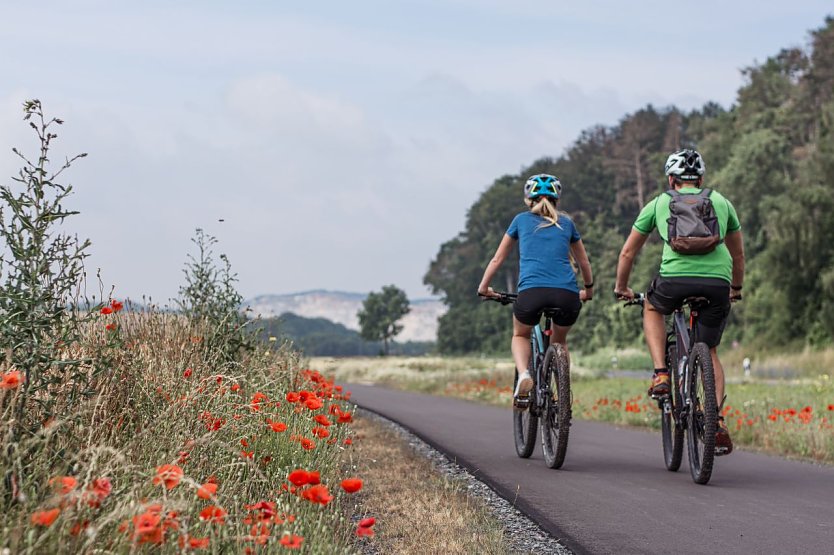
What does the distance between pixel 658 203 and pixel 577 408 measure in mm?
9692

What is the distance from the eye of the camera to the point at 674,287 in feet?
24.5

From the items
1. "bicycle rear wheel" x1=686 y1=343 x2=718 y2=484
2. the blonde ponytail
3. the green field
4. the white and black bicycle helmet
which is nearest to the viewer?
"bicycle rear wheel" x1=686 y1=343 x2=718 y2=484

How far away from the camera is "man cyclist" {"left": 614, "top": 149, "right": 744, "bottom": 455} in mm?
7426

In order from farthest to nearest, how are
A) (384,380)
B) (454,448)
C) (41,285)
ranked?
1. (384,380)
2. (454,448)
3. (41,285)

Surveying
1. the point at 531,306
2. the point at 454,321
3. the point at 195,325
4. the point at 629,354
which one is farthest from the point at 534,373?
the point at 454,321

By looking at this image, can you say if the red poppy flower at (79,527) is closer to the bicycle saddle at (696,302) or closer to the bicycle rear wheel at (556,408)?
the bicycle rear wheel at (556,408)

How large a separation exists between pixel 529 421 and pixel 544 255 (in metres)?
1.38

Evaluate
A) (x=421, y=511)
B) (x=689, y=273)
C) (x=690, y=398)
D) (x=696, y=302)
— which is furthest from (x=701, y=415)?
(x=421, y=511)

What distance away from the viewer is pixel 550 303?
806 cm

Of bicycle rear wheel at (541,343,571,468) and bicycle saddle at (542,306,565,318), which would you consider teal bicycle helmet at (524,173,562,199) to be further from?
bicycle rear wheel at (541,343,571,468)

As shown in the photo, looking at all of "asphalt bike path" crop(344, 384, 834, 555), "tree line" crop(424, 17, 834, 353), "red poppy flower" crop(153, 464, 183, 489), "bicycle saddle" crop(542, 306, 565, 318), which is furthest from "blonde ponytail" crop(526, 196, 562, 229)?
"tree line" crop(424, 17, 834, 353)

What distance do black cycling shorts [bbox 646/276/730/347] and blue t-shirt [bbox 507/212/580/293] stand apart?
2.63ft

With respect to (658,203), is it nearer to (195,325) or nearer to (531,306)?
(531,306)

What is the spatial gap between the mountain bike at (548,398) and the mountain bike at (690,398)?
74 centimetres
